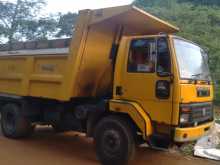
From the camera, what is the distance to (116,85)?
6.31 m

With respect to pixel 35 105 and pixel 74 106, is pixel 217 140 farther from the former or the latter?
pixel 35 105

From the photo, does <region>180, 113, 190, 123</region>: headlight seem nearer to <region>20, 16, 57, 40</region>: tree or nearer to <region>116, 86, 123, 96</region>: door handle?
<region>116, 86, 123, 96</region>: door handle

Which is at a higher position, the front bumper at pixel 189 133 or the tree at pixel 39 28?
the tree at pixel 39 28

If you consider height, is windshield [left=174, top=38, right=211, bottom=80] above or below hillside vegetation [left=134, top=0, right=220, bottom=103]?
below

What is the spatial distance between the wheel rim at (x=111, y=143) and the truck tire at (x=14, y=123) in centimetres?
272

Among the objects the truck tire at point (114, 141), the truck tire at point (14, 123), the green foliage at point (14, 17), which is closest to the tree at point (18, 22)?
the green foliage at point (14, 17)

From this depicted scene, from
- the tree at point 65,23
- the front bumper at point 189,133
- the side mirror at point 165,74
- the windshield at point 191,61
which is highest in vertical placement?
the tree at point 65,23

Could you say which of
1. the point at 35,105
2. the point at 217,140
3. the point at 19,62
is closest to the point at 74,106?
the point at 35,105

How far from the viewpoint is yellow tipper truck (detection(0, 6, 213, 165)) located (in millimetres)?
5715

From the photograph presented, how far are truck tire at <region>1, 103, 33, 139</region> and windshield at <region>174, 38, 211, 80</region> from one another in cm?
418

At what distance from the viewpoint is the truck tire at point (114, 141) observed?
6008 millimetres

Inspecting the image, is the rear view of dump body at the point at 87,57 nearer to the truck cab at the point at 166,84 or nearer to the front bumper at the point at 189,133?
the truck cab at the point at 166,84

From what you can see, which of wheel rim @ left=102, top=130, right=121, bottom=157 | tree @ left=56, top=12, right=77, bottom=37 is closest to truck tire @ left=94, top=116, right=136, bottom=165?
wheel rim @ left=102, top=130, right=121, bottom=157

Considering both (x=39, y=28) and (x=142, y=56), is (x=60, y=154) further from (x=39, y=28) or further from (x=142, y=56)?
(x=39, y=28)
